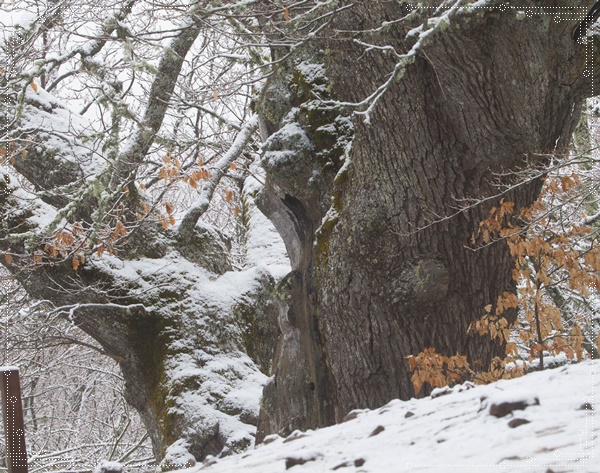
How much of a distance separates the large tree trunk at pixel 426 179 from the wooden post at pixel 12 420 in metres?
2.09

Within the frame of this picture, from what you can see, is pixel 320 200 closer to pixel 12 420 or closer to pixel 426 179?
pixel 426 179

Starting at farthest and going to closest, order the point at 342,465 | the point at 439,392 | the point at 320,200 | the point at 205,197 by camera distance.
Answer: the point at 205,197 < the point at 320,200 < the point at 439,392 < the point at 342,465

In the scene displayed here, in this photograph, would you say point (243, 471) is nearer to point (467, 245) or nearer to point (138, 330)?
point (467, 245)

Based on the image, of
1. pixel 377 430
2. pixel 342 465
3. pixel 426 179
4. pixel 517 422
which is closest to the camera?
pixel 517 422

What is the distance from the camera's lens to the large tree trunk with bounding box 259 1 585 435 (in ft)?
13.3

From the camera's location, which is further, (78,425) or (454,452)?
(78,425)

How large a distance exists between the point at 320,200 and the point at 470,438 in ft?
11.9

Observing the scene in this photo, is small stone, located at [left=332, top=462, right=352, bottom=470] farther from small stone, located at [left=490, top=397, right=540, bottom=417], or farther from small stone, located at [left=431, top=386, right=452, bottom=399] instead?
small stone, located at [left=431, top=386, right=452, bottom=399]

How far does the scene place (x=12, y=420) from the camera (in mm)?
3232

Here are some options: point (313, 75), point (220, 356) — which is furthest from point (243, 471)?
point (220, 356)

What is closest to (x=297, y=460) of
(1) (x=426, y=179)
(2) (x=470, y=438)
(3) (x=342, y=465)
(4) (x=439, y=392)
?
(3) (x=342, y=465)

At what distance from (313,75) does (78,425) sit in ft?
42.3

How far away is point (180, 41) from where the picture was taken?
596 centimetres

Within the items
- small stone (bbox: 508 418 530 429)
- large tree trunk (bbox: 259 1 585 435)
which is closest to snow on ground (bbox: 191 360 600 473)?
small stone (bbox: 508 418 530 429)
